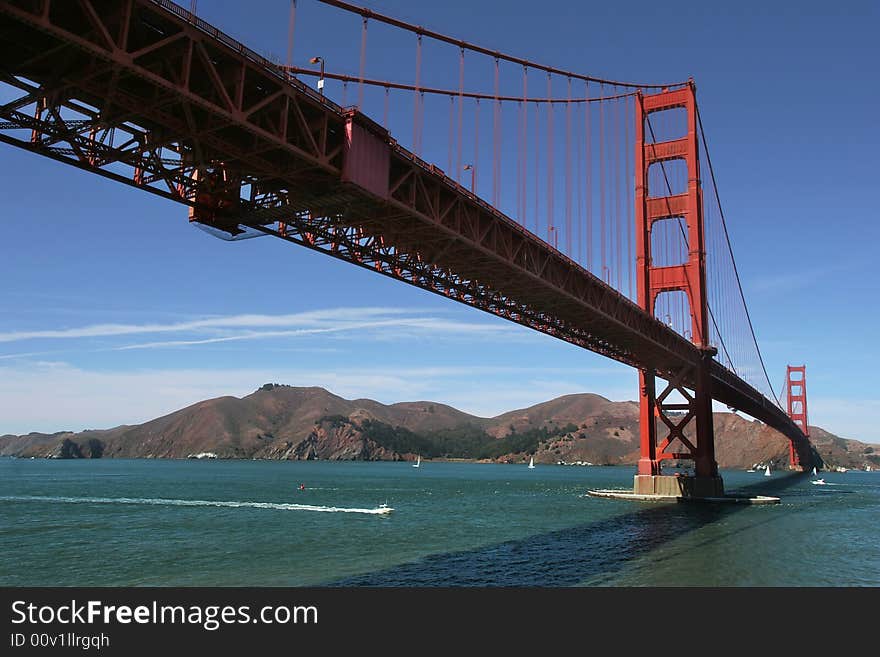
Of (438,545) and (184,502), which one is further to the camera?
(184,502)

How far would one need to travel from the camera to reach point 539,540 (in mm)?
37062

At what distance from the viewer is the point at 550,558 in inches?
1211

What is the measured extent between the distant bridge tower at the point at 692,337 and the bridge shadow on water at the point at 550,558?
13.8 meters

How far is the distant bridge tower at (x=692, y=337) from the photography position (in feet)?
197

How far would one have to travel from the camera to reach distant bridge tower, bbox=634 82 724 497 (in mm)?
60125

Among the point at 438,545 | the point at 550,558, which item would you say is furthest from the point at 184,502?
the point at 550,558

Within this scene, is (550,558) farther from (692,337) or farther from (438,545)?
(692,337)

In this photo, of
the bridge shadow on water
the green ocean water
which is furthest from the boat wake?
the bridge shadow on water

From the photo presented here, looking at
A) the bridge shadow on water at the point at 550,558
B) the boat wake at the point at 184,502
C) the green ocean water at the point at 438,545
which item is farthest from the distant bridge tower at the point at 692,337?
the boat wake at the point at 184,502

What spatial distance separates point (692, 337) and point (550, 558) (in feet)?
119

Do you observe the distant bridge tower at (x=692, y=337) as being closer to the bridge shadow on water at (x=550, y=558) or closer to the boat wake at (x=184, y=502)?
the bridge shadow on water at (x=550, y=558)

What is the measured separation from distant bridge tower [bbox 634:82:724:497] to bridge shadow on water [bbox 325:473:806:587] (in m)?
13.8

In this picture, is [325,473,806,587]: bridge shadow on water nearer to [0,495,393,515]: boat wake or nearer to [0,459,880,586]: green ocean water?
[0,459,880,586]: green ocean water
